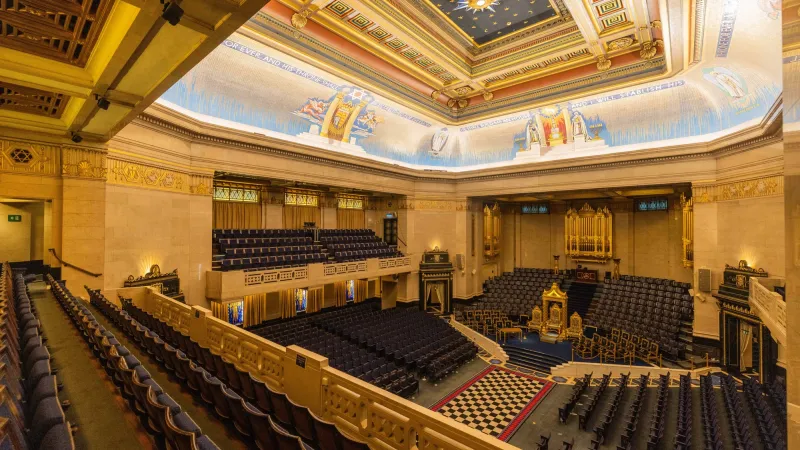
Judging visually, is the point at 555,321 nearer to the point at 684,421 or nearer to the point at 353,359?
the point at 684,421

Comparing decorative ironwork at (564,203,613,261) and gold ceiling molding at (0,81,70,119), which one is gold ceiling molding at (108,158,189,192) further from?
decorative ironwork at (564,203,613,261)

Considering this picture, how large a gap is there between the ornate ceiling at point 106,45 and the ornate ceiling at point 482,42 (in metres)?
5.56

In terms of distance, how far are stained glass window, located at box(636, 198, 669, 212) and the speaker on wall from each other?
635 centimetres

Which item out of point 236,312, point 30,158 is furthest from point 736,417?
point 30,158

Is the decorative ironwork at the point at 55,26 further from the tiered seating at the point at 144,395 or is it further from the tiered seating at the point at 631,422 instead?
the tiered seating at the point at 631,422

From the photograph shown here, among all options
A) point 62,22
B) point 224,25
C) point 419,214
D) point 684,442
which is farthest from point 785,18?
point 419,214

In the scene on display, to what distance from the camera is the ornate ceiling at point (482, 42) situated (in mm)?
9648

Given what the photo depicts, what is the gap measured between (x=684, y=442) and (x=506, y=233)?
16.6 meters

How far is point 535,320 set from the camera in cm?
1638

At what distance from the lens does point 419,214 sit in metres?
19.0

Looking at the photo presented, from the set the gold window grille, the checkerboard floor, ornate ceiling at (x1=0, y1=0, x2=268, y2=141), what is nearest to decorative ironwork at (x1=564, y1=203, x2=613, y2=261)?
the checkerboard floor

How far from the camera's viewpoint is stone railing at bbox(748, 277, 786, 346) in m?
7.32

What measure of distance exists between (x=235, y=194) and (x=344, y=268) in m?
5.56

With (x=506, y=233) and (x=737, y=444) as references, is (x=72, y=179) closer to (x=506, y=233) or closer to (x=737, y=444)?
(x=737, y=444)
